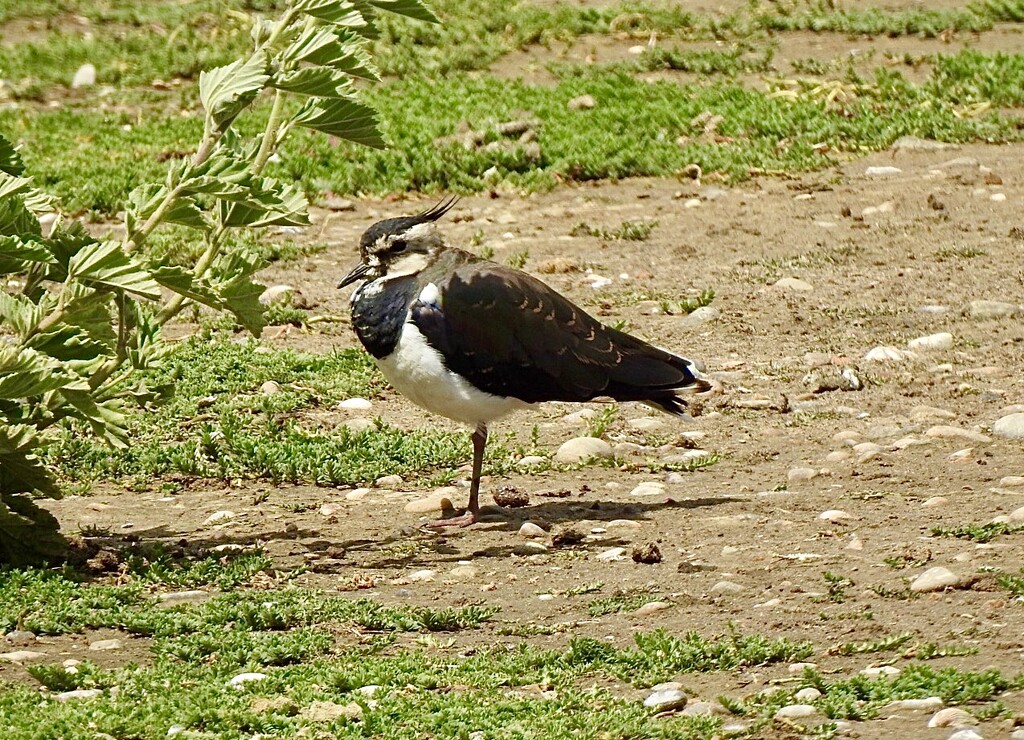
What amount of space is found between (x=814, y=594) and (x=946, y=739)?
1.34 m

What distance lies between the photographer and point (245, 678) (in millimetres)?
5230

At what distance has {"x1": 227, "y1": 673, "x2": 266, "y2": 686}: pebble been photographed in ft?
17.0

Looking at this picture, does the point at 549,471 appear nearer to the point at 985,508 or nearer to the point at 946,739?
the point at 985,508

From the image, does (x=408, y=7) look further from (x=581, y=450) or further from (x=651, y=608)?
(x=581, y=450)

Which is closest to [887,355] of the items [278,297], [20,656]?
[278,297]

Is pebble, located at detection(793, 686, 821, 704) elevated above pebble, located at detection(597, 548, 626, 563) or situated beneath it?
elevated above

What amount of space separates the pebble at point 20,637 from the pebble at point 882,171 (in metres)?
7.77

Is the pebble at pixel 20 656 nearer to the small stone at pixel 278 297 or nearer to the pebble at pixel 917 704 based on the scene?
the pebble at pixel 917 704

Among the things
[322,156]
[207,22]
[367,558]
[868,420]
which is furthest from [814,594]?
[207,22]

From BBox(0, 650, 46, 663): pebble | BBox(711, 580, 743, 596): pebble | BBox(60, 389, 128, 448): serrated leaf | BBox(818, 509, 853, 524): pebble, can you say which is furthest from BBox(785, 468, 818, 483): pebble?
BBox(0, 650, 46, 663): pebble

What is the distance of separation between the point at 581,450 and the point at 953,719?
3473 mm

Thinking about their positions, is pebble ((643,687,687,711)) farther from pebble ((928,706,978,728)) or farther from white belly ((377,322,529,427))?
white belly ((377,322,529,427))

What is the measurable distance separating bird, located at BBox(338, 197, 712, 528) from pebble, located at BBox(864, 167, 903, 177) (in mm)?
4702

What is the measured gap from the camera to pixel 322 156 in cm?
1213
